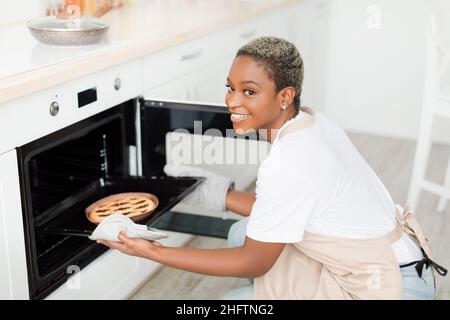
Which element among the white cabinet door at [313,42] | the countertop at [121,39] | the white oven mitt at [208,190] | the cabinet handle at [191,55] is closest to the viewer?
the countertop at [121,39]

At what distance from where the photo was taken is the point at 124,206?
165 centimetres

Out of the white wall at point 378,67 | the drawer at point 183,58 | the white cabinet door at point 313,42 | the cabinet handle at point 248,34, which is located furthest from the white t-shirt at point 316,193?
the white wall at point 378,67

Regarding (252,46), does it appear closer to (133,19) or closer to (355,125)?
(133,19)

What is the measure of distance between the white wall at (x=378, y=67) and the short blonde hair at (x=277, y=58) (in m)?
2.60

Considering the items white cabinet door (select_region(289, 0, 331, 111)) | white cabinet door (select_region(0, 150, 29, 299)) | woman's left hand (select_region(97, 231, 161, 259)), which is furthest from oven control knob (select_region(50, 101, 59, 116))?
white cabinet door (select_region(289, 0, 331, 111))

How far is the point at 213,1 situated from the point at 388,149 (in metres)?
1.41

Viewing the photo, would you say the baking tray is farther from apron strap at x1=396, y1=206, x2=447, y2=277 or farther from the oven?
apron strap at x1=396, y1=206, x2=447, y2=277

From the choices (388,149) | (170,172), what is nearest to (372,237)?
(170,172)

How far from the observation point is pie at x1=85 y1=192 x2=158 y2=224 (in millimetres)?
1597

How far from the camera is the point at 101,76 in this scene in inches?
66.0

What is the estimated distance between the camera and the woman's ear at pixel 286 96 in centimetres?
123

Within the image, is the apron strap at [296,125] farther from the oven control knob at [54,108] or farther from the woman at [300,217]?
the oven control knob at [54,108]

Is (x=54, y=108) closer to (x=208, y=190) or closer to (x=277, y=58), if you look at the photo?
(x=208, y=190)

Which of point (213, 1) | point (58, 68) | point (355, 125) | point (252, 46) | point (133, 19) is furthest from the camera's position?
point (355, 125)
